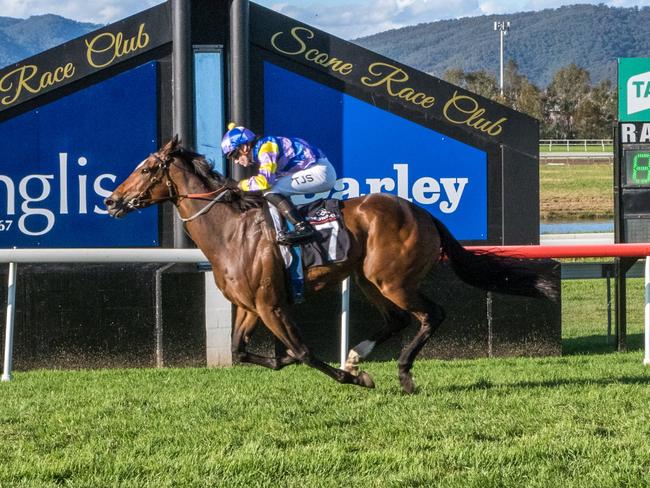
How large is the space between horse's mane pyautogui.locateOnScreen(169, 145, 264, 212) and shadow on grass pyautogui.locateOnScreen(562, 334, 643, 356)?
12.0ft

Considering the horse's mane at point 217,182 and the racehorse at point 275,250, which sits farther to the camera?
the horse's mane at point 217,182

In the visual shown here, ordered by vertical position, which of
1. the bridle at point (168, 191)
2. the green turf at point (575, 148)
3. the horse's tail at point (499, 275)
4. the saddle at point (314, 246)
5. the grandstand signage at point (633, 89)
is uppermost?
the green turf at point (575, 148)

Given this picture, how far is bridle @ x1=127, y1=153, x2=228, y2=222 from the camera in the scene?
686 centimetres

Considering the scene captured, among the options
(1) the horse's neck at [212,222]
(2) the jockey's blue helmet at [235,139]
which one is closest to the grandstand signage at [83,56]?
(1) the horse's neck at [212,222]

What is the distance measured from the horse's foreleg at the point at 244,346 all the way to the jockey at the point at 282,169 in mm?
605

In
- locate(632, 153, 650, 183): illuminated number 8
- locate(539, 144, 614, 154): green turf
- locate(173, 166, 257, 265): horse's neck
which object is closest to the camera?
locate(173, 166, 257, 265): horse's neck

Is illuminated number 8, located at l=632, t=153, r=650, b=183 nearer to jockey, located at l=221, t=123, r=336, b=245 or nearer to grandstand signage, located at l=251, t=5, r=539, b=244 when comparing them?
grandstand signage, located at l=251, t=5, r=539, b=244

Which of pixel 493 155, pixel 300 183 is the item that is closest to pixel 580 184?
pixel 493 155

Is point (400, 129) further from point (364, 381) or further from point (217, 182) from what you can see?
point (364, 381)

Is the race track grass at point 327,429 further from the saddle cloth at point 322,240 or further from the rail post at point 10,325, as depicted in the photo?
the saddle cloth at point 322,240

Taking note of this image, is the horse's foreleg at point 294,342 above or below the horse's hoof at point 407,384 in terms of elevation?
above

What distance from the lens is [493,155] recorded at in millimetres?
9344

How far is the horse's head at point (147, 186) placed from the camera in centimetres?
686

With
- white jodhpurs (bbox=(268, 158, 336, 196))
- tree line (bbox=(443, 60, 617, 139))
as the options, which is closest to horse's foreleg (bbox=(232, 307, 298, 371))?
white jodhpurs (bbox=(268, 158, 336, 196))
